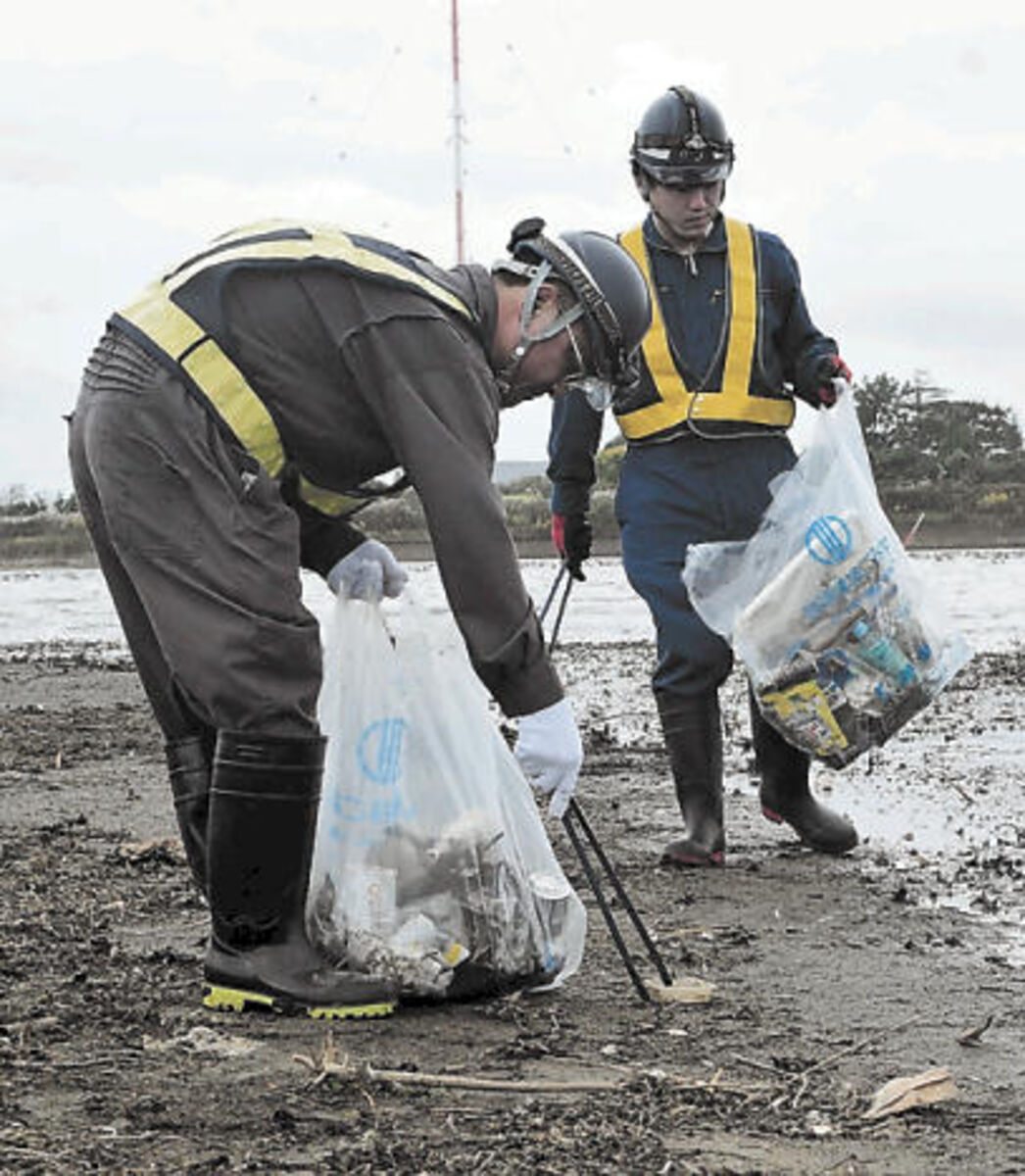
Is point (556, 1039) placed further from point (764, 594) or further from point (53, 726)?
point (53, 726)

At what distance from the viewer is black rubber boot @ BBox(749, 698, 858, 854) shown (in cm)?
557

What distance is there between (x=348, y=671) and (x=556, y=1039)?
87 centimetres

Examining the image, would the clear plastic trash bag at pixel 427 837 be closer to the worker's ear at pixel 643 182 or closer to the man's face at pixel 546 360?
the man's face at pixel 546 360

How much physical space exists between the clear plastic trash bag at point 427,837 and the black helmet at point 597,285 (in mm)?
657

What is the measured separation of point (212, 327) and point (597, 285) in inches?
27.3

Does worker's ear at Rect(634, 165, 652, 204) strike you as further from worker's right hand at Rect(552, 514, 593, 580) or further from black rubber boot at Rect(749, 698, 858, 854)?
black rubber boot at Rect(749, 698, 858, 854)

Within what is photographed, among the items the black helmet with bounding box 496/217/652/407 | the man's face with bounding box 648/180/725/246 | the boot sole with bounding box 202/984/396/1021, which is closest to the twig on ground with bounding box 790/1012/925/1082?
the boot sole with bounding box 202/984/396/1021

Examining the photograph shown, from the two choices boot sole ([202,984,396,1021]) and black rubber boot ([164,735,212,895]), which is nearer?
boot sole ([202,984,396,1021])

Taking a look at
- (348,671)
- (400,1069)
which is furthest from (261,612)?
(400,1069)

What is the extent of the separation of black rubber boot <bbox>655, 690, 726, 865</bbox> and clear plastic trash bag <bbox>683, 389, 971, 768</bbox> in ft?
1.19

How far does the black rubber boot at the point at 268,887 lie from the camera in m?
3.62

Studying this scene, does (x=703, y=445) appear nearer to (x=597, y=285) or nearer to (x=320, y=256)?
(x=597, y=285)

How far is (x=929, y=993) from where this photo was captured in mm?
3941

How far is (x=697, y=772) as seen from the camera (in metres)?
5.50
